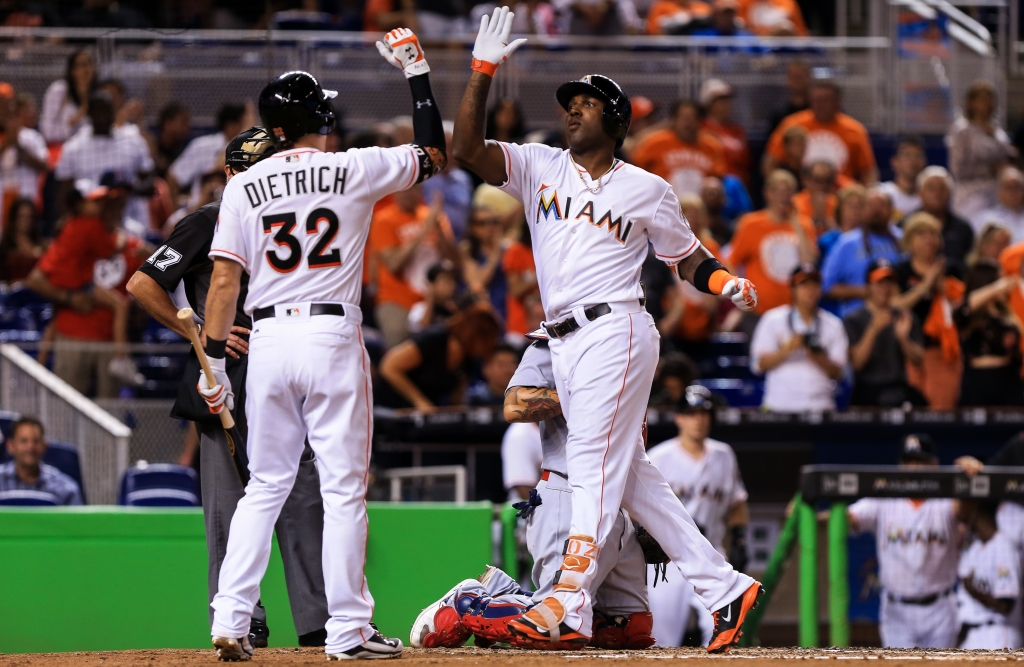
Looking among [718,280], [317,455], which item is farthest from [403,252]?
[317,455]

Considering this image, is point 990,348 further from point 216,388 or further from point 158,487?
point 216,388

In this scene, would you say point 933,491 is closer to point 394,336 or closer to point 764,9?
point 394,336

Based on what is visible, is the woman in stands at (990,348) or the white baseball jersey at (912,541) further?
the woman in stands at (990,348)

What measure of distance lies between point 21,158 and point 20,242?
1.03 metres

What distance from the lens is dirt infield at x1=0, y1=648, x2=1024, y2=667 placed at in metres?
4.73

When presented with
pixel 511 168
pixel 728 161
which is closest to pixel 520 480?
pixel 511 168

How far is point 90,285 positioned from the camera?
10.1 metres

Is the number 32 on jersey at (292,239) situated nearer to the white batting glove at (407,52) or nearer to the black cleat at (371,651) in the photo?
the white batting glove at (407,52)

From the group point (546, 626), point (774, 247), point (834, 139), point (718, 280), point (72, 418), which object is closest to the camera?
point (546, 626)

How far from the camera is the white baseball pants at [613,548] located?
547 centimetres

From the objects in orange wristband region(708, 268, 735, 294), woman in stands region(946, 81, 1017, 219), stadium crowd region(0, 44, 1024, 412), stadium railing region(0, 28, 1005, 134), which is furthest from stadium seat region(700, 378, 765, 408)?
orange wristband region(708, 268, 735, 294)

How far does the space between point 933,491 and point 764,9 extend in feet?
26.7

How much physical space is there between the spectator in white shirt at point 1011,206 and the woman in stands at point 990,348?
1904 mm

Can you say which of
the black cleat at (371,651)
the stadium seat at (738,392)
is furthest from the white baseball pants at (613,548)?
the stadium seat at (738,392)
